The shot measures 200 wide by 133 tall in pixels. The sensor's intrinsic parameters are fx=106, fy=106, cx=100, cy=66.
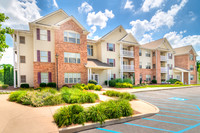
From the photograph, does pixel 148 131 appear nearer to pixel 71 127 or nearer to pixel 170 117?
pixel 170 117

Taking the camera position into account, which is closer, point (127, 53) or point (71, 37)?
point (71, 37)

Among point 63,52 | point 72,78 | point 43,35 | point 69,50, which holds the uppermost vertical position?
point 43,35

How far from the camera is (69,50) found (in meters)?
17.1

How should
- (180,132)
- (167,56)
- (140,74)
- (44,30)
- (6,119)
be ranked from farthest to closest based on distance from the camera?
(167,56) → (140,74) → (44,30) → (6,119) → (180,132)

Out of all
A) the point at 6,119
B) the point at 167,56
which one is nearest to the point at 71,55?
the point at 6,119

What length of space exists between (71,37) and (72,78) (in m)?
6.73

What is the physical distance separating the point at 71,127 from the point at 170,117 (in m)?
4.98

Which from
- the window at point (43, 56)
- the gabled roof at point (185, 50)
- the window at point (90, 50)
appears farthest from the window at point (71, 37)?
the gabled roof at point (185, 50)

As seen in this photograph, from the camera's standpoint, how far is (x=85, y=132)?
13.4 feet

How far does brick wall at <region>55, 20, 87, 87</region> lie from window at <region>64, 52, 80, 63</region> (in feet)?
1.64

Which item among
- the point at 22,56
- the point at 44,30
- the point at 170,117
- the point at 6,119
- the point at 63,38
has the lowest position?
the point at 170,117

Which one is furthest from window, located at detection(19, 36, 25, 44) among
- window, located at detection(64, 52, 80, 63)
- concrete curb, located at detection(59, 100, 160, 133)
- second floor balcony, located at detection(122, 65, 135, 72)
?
second floor balcony, located at detection(122, 65, 135, 72)

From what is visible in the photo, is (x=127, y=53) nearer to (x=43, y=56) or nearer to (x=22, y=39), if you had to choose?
(x=43, y=56)

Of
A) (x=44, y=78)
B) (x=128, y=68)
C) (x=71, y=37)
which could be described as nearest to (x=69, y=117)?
(x=44, y=78)
